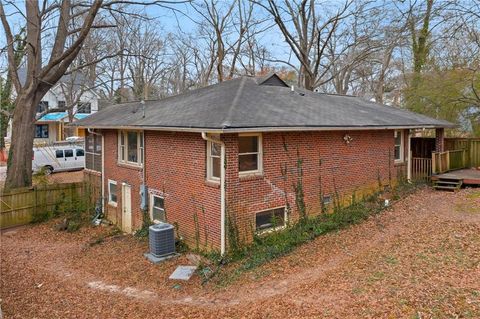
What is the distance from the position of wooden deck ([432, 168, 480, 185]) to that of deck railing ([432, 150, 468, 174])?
1.11ft

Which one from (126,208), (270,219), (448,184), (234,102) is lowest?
(126,208)

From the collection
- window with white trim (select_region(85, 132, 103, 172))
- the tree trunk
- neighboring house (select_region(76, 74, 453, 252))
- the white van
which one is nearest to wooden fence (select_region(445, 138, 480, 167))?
neighboring house (select_region(76, 74, 453, 252))

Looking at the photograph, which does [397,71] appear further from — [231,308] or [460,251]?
[231,308]

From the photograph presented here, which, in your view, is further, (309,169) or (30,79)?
(30,79)

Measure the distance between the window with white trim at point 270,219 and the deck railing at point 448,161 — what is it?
945cm

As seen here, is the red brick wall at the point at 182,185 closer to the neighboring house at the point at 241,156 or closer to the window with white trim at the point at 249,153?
the neighboring house at the point at 241,156

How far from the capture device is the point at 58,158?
27516 millimetres

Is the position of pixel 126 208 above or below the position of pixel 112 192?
below

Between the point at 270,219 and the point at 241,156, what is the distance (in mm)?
2165

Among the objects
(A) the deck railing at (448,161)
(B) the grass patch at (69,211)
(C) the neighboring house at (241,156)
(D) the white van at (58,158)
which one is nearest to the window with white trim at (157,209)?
(C) the neighboring house at (241,156)

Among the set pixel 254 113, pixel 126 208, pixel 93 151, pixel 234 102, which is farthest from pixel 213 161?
pixel 93 151

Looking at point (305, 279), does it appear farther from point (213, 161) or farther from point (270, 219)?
point (213, 161)

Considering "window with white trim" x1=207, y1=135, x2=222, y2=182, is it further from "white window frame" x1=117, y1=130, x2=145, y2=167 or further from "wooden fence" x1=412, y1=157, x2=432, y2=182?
"wooden fence" x1=412, y1=157, x2=432, y2=182

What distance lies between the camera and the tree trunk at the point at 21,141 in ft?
59.4
